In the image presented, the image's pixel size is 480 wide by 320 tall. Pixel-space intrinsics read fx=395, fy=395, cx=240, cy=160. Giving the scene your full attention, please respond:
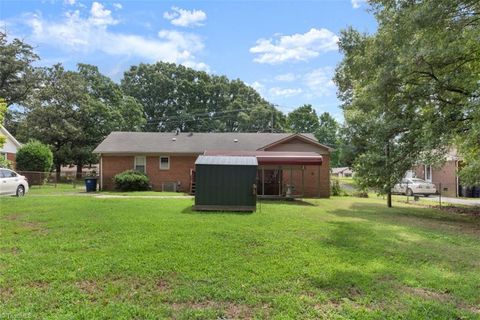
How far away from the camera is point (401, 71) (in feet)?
42.0

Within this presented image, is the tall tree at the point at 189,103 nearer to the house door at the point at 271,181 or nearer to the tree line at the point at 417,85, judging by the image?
the house door at the point at 271,181

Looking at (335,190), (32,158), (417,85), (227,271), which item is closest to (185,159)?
(335,190)

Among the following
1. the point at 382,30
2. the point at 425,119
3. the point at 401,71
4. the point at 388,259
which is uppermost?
the point at 382,30

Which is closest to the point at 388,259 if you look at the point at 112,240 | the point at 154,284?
the point at 154,284

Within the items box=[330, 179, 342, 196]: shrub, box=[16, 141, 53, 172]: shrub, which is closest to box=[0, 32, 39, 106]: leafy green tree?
box=[16, 141, 53, 172]: shrub

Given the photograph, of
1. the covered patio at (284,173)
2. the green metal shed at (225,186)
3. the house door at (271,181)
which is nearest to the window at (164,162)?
the covered patio at (284,173)

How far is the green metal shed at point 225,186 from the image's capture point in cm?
1395

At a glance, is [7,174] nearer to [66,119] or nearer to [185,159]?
[185,159]

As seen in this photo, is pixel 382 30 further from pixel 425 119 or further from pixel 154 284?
pixel 154 284

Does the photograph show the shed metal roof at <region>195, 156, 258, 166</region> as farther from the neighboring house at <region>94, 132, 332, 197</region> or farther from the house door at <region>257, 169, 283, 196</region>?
the neighboring house at <region>94, 132, 332, 197</region>

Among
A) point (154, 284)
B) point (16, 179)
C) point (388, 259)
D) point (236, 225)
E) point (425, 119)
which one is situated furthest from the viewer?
point (16, 179)

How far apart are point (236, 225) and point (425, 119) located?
31.0 ft

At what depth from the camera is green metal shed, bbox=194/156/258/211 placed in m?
13.9

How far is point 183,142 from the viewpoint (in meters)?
28.5
